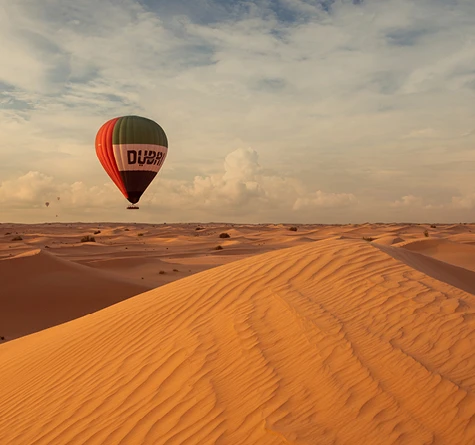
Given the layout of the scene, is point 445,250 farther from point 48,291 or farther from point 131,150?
point 48,291

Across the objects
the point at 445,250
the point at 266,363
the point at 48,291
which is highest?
the point at 445,250

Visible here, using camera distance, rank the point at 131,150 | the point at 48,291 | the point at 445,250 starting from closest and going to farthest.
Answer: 1. the point at 48,291
2. the point at 445,250
3. the point at 131,150

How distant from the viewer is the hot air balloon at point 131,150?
Answer: 2714cm

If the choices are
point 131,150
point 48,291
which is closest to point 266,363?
point 48,291

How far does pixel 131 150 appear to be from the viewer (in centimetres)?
2717

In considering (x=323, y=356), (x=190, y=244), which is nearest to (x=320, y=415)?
(x=323, y=356)

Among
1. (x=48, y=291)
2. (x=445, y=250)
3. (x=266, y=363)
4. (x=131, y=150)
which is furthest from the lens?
(x=131, y=150)

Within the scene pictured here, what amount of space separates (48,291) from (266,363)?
13780 mm

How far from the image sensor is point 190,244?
3566 centimetres

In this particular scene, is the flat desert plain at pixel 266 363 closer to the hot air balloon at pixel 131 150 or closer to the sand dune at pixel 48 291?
the sand dune at pixel 48 291

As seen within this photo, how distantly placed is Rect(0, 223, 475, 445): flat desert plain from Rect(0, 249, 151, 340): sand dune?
5.93 metres

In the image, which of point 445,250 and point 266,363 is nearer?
point 266,363

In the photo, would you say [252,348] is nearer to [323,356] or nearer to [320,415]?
[323,356]

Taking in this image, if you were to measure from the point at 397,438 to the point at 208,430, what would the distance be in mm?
1481
